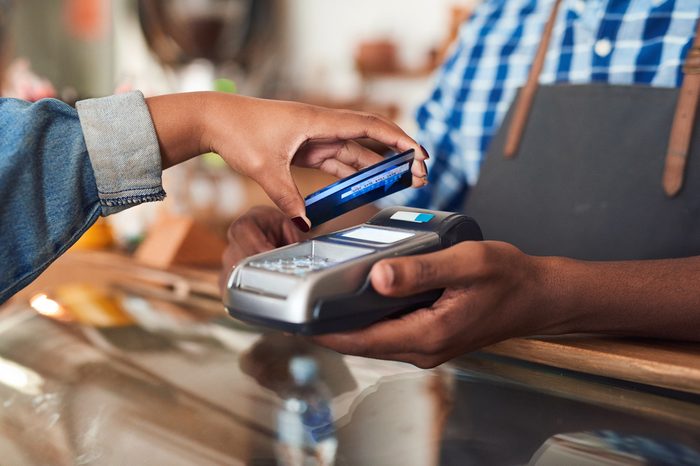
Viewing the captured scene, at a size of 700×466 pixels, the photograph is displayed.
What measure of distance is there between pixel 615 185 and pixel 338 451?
1.98 ft

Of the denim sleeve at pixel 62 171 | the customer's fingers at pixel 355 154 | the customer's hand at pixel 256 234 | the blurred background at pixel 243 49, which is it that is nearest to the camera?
the denim sleeve at pixel 62 171

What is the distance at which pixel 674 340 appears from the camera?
0.75 metres

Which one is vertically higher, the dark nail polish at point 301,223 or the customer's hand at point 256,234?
the dark nail polish at point 301,223

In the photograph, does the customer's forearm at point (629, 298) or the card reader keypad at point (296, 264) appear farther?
the customer's forearm at point (629, 298)

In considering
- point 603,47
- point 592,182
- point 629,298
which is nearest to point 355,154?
point 629,298

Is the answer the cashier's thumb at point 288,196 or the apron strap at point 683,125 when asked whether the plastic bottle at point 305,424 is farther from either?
the apron strap at point 683,125

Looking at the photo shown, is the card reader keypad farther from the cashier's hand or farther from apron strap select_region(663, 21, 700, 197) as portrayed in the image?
apron strap select_region(663, 21, 700, 197)

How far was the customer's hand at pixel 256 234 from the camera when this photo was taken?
88 cm

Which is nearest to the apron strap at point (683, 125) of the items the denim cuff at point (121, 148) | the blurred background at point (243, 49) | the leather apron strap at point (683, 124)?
the leather apron strap at point (683, 124)

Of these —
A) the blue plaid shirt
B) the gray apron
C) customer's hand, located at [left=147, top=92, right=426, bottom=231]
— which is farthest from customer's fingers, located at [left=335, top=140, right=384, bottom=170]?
the blue plaid shirt

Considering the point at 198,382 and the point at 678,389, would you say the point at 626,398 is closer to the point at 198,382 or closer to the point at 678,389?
the point at 678,389

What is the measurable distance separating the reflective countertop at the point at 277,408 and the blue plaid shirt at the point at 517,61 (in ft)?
1.91

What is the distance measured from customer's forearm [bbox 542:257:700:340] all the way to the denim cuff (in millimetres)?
369

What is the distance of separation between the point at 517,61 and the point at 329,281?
857 mm
